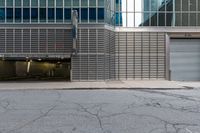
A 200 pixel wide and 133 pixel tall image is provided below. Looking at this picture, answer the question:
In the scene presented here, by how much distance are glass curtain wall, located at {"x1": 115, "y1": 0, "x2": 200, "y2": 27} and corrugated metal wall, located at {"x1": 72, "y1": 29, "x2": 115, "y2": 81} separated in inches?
162

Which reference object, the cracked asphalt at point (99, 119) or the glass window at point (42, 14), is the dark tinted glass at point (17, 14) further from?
the cracked asphalt at point (99, 119)

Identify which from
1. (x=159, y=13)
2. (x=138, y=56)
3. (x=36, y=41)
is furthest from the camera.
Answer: (x=159, y=13)

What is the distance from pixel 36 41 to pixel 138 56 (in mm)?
10520

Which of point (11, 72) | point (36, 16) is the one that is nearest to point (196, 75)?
point (36, 16)

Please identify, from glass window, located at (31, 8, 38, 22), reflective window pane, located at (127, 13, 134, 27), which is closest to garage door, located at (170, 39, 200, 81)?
reflective window pane, located at (127, 13, 134, 27)

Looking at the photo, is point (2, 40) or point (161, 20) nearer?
point (2, 40)

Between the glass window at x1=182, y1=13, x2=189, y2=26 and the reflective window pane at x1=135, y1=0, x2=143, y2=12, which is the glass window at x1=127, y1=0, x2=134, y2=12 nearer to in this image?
the reflective window pane at x1=135, y1=0, x2=143, y2=12

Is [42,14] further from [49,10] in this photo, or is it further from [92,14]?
[92,14]

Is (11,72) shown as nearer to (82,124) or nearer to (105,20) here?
(105,20)

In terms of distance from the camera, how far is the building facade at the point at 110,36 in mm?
31875

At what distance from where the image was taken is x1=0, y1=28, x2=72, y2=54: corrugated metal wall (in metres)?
31.8

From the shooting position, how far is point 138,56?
34.7m

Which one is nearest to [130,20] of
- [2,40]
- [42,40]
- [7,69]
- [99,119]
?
[42,40]

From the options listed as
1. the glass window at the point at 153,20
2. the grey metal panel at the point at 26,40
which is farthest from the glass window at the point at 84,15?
the glass window at the point at 153,20
